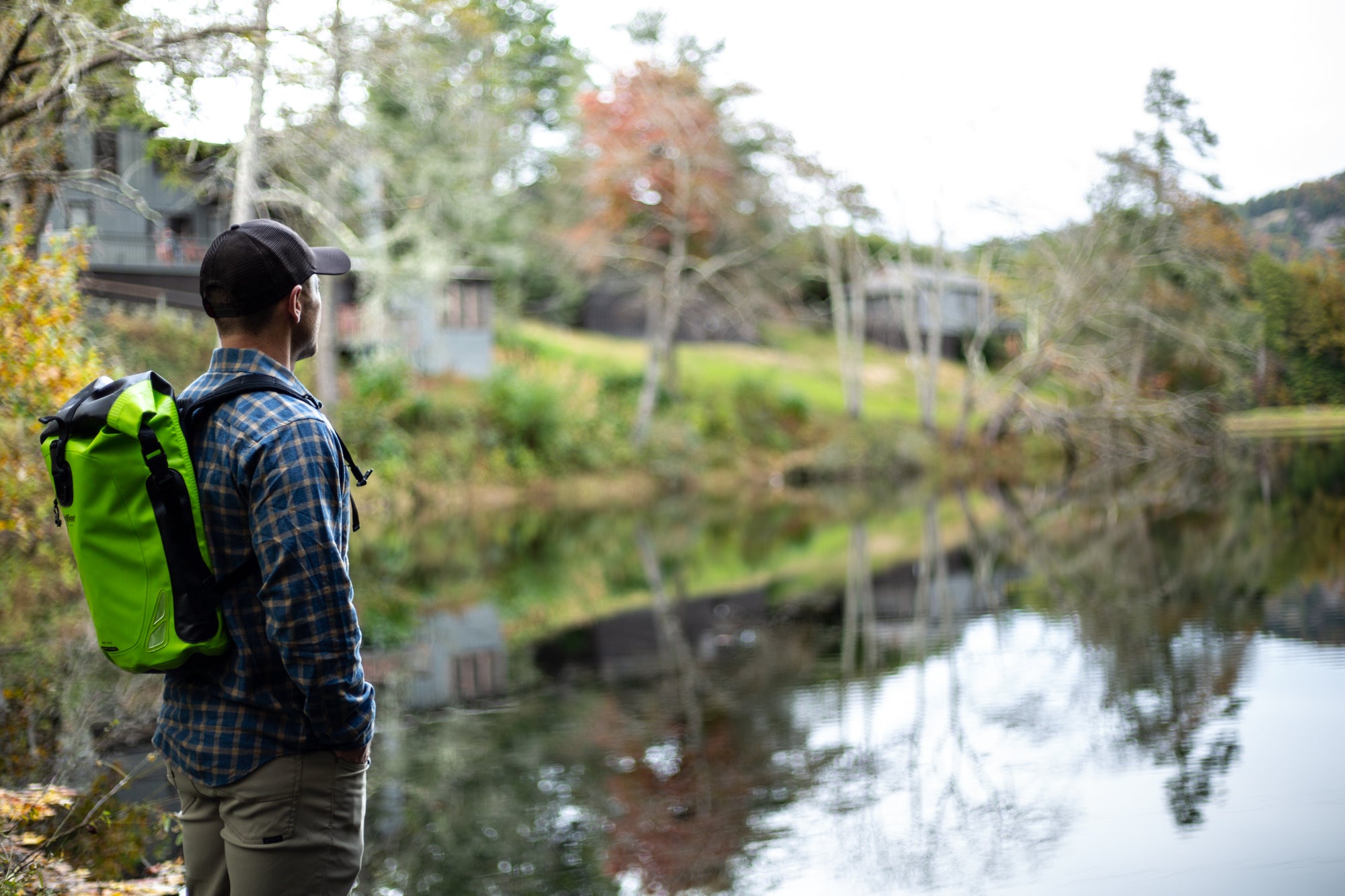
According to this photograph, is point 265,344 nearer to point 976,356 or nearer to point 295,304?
point 295,304

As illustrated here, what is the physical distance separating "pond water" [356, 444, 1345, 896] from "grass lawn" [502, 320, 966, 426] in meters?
16.9

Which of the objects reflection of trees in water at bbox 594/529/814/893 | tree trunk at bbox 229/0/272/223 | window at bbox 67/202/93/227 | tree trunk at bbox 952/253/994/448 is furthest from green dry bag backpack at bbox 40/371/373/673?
tree trunk at bbox 952/253/994/448

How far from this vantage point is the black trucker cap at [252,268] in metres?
2.52

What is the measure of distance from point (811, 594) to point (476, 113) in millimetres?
20021

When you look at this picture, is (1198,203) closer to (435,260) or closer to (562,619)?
(435,260)

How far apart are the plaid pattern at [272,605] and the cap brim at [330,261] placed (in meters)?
0.30

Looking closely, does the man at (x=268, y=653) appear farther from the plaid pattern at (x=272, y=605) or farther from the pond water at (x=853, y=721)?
the pond water at (x=853, y=721)

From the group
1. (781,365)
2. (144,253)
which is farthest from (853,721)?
(781,365)

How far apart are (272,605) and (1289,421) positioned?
23.6m

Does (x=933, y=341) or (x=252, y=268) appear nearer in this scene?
(x=252, y=268)

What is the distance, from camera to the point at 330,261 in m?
2.74

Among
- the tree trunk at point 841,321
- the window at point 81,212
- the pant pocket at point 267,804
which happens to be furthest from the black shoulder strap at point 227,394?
the tree trunk at point 841,321

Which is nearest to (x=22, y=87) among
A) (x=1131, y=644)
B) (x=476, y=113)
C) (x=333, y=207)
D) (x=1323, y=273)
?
(x=333, y=207)

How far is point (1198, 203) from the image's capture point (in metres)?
22.4
